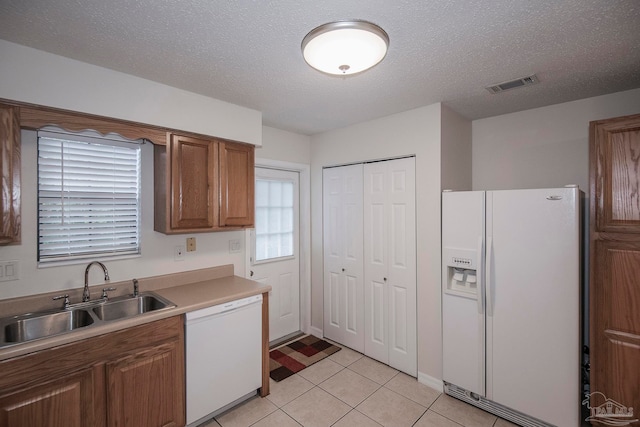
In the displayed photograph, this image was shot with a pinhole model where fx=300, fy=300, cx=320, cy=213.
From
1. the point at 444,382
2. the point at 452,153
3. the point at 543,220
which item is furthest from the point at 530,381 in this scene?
the point at 452,153

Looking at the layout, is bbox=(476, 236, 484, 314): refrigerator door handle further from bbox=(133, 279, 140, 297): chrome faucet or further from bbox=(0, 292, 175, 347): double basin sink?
bbox=(133, 279, 140, 297): chrome faucet

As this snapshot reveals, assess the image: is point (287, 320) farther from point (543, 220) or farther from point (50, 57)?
point (50, 57)

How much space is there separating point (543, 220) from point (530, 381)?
1140 millimetres

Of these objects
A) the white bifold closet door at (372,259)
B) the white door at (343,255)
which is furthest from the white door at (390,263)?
the white door at (343,255)

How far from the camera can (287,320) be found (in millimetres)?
3637

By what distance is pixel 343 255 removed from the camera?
3410mm

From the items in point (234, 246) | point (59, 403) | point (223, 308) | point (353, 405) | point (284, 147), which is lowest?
point (353, 405)

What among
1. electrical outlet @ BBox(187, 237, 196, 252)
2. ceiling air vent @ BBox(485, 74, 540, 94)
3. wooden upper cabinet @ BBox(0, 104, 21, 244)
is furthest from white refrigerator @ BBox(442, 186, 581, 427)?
wooden upper cabinet @ BBox(0, 104, 21, 244)

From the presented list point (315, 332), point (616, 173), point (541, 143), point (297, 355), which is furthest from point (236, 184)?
point (541, 143)

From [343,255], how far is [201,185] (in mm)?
1722

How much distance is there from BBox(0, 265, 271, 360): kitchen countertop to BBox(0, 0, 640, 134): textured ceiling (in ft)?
5.02

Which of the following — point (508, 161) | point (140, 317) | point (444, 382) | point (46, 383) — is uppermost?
point (508, 161)

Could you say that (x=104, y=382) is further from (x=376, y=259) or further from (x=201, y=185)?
(x=376, y=259)

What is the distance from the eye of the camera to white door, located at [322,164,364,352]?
129 inches
